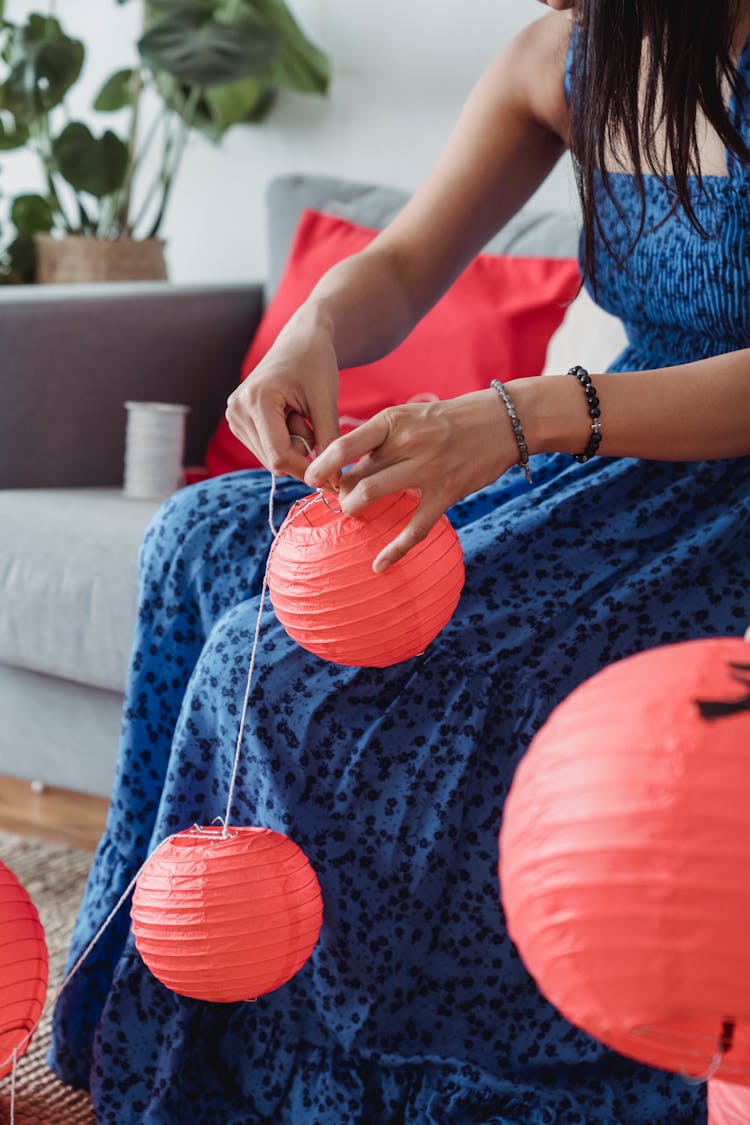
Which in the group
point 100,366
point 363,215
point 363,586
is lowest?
point 100,366

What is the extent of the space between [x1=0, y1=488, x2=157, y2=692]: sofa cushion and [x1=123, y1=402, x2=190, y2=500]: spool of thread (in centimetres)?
18

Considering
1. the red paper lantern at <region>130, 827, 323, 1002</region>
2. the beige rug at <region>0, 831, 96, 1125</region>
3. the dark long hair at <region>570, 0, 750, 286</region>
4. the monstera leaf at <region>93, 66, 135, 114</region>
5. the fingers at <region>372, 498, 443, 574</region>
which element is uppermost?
the dark long hair at <region>570, 0, 750, 286</region>

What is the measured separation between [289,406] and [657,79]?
42 centimetres

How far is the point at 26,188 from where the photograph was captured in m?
2.92

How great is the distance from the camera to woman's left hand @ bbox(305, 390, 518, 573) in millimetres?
811

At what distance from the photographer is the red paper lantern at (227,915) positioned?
82 centimetres

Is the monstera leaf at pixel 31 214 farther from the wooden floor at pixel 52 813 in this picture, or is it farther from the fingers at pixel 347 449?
the fingers at pixel 347 449

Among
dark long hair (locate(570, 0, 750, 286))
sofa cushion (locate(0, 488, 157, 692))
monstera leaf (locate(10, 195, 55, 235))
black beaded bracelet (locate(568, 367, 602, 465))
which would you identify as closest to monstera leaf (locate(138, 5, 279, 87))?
monstera leaf (locate(10, 195, 55, 235))

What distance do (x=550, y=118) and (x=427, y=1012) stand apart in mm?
828

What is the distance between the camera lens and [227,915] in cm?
82

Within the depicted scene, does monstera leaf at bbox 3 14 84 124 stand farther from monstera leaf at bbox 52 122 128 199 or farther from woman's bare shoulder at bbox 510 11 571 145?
woman's bare shoulder at bbox 510 11 571 145

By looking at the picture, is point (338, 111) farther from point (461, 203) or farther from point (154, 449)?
point (461, 203)

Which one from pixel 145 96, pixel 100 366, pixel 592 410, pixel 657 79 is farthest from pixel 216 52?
pixel 592 410

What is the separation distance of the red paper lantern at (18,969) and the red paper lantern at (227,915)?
Answer: 8 centimetres
